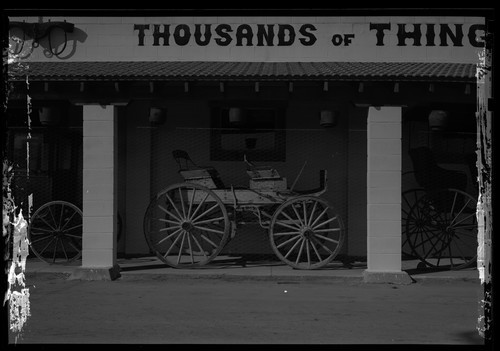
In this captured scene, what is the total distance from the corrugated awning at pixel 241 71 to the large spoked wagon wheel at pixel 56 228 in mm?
2201

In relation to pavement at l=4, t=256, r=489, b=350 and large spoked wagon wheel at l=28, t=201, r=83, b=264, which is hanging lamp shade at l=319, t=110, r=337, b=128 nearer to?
pavement at l=4, t=256, r=489, b=350

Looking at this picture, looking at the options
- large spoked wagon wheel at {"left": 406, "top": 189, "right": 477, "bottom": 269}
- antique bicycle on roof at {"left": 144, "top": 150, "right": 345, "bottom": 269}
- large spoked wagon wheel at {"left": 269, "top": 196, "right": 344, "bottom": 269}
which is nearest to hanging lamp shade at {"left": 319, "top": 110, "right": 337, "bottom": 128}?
antique bicycle on roof at {"left": 144, "top": 150, "right": 345, "bottom": 269}

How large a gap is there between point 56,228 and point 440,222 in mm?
6423

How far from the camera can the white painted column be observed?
30.1ft

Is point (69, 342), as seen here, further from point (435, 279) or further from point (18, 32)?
point (18, 32)

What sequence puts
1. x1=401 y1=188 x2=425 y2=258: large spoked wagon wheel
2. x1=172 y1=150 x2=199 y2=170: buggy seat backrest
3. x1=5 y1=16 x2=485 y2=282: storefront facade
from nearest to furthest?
x1=172 y1=150 x2=199 y2=170: buggy seat backrest
x1=5 y1=16 x2=485 y2=282: storefront facade
x1=401 y1=188 x2=425 y2=258: large spoked wagon wheel

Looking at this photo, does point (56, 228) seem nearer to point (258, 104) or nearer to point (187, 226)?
point (187, 226)

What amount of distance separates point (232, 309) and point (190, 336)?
133cm

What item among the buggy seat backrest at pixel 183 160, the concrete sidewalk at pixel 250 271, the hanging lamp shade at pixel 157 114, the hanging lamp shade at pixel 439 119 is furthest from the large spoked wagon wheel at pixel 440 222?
the hanging lamp shade at pixel 157 114

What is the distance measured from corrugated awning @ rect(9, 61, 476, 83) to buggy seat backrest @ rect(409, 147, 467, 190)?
5.04 feet

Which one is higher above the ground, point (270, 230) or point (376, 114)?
point (376, 114)

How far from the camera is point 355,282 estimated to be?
9.28 m

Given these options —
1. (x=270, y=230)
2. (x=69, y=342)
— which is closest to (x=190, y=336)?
(x=69, y=342)

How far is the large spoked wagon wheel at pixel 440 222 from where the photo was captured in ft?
34.0
